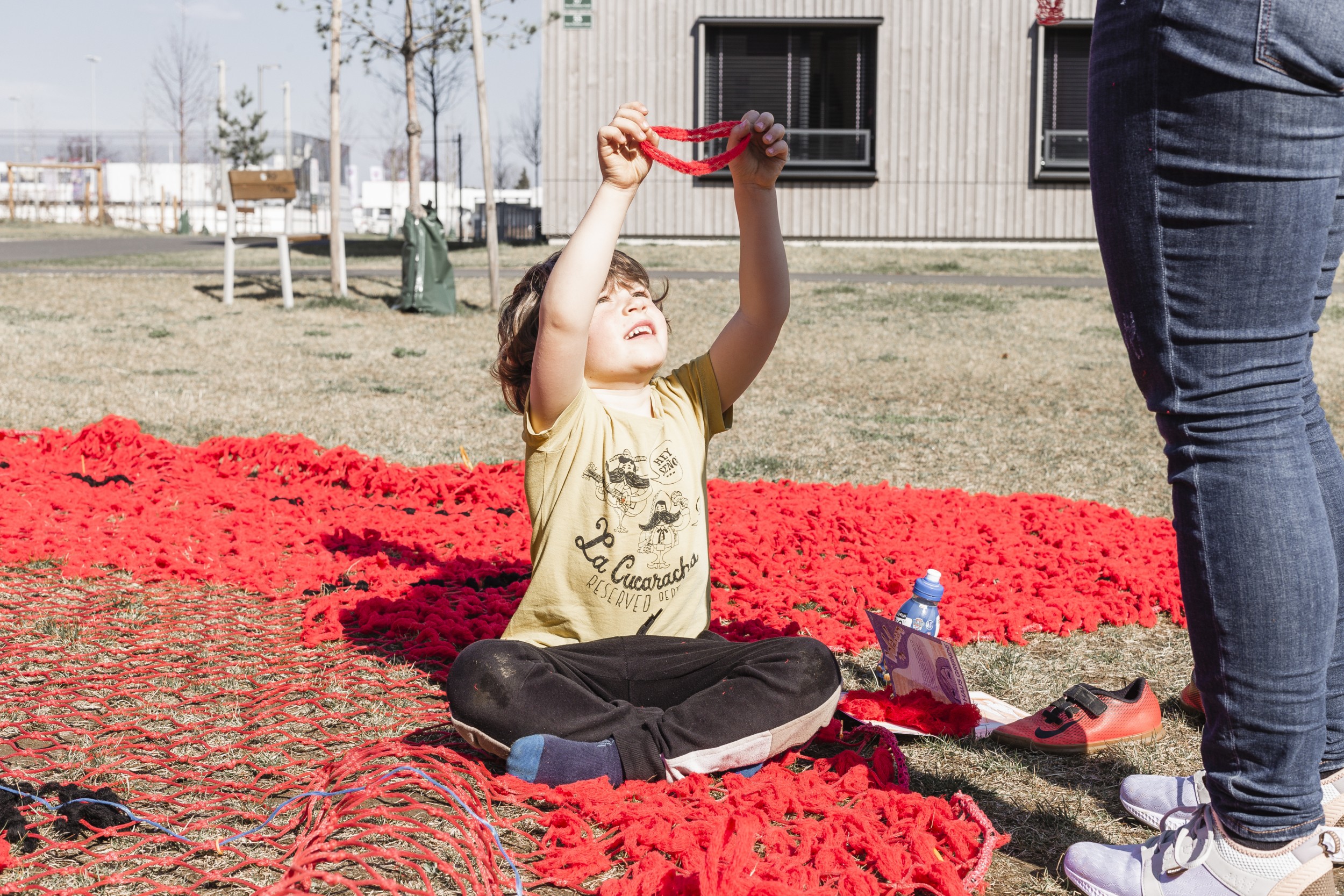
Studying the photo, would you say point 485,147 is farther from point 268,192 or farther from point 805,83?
point 805,83

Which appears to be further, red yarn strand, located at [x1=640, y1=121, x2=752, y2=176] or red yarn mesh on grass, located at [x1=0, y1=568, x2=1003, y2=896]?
red yarn strand, located at [x1=640, y1=121, x2=752, y2=176]

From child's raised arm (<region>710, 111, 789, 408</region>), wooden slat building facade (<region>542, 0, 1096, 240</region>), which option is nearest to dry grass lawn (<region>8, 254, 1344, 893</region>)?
child's raised arm (<region>710, 111, 789, 408</region>)

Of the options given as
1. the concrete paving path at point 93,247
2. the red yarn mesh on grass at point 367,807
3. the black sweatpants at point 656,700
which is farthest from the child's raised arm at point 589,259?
the concrete paving path at point 93,247

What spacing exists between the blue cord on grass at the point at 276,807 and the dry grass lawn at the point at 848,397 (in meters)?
0.81

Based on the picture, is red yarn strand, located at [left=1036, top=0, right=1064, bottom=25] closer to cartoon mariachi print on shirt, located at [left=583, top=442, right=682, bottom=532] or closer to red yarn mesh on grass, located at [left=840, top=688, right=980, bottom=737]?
cartoon mariachi print on shirt, located at [left=583, top=442, right=682, bottom=532]

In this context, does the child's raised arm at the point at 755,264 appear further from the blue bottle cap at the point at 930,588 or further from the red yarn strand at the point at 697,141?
the blue bottle cap at the point at 930,588

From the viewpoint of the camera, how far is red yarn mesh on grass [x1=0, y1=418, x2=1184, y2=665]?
305 cm

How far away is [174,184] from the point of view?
49250 mm

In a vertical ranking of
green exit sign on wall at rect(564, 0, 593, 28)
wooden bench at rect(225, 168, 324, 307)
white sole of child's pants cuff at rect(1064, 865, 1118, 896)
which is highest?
green exit sign on wall at rect(564, 0, 593, 28)

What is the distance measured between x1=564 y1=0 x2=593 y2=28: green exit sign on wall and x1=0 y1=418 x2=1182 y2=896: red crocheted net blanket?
1357 centimetres

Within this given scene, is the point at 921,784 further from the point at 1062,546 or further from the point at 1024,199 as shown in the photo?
the point at 1024,199

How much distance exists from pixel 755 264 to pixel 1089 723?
116cm

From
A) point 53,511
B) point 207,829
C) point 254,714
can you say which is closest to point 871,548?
point 254,714

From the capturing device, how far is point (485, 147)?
34.4ft
